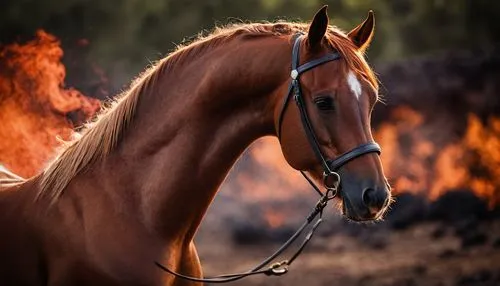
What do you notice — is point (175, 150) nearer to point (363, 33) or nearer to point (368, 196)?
point (368, 196)

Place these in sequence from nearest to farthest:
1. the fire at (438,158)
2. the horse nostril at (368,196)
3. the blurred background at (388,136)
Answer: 1. the horse nostril at (368,196)
2. the blurred background at (388,136)
3. the fire at (438,158)

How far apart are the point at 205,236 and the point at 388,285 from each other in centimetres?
431

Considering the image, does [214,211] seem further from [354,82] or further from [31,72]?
[354,82]

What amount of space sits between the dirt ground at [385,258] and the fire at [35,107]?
424 centimetres

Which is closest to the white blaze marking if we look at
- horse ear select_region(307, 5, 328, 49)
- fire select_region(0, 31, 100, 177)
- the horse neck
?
horse ear select_region(307, 5, 328, 49)

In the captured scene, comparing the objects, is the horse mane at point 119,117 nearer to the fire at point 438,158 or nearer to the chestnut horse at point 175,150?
the chestnut horse at point 175,150

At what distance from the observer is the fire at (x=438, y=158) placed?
48.0 feet

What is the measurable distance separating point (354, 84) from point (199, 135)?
859 mm

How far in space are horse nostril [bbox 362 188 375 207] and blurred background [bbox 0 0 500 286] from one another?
628cm

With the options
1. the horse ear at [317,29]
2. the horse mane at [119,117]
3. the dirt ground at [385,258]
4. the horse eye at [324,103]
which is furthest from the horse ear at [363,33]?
the dirt ground at [385,258]

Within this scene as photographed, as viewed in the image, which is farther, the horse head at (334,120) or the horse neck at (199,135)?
the horse neck at (199,135)

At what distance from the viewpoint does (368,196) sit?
3.84m

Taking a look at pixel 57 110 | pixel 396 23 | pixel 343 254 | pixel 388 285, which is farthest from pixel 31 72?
pixel 396 23

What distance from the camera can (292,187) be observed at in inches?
602
